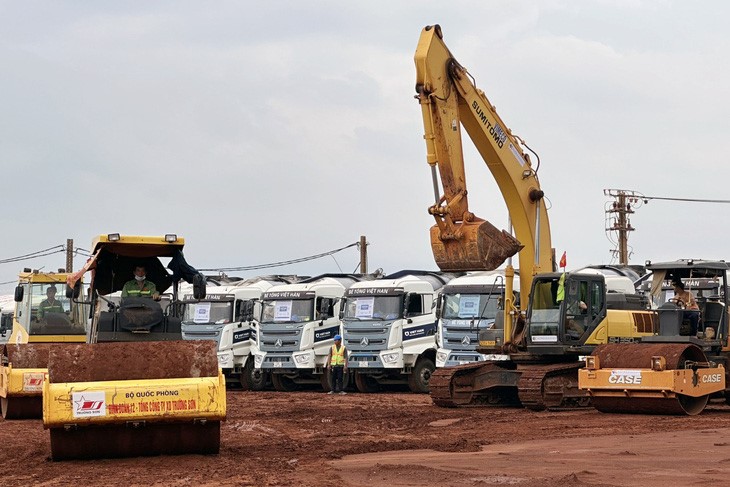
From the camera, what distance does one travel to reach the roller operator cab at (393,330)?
3384 cm

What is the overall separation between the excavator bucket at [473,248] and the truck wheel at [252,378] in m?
16.5

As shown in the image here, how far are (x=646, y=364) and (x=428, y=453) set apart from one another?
6.95 metres

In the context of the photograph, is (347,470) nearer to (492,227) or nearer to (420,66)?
(492,227)

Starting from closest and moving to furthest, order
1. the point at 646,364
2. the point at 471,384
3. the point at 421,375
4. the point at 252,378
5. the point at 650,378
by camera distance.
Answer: the point at 650,378
the point at 646,364
the point at 471,384
the point at 421,375
the point at 252,378

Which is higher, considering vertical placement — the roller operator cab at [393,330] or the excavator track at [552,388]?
the roller operator cab at [393,330]

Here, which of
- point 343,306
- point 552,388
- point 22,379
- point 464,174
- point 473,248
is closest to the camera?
point 473,248

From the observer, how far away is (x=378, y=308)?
34.4 meters

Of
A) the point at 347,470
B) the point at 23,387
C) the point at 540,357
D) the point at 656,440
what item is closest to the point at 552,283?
the point at 540,357

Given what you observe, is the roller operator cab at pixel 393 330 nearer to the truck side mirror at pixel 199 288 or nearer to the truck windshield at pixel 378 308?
the truck windshield at pixel 378 308

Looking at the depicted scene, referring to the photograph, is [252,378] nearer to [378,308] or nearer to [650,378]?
[378,308]

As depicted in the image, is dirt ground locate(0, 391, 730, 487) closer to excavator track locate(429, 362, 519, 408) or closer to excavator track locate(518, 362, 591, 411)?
excavator track locate(518, 362, 591, 411)

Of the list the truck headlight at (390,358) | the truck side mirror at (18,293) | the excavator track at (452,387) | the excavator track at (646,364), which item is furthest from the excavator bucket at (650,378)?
the truck headlight at (390,358)

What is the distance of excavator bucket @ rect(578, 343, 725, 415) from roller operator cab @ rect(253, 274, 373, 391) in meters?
14.5

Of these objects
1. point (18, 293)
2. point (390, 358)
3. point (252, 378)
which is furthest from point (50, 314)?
point (252, 378)
